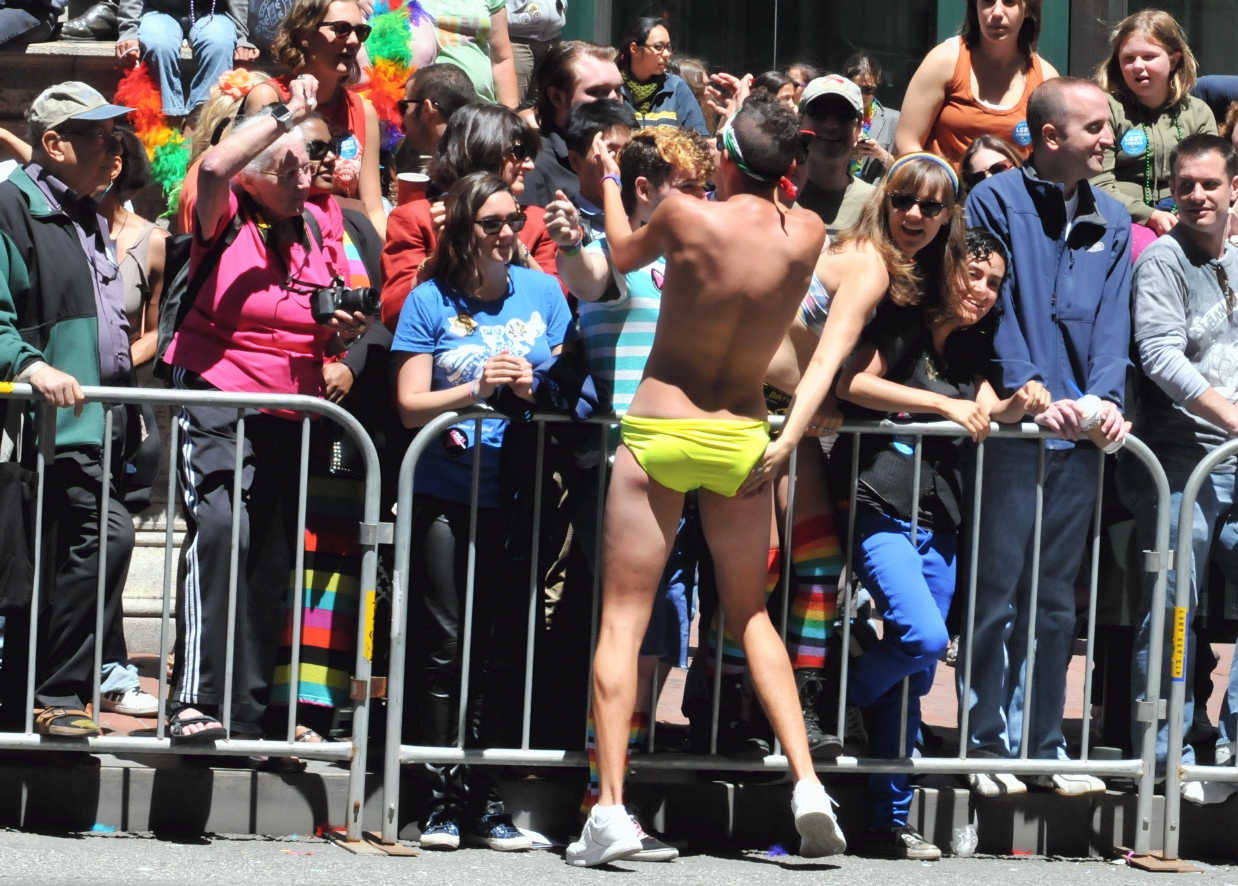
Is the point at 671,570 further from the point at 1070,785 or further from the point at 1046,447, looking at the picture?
the point at 1070,785

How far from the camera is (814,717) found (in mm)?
5727

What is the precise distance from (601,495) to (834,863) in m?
1.36

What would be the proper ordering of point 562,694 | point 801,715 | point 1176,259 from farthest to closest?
point 1176,259 < point 562,694 < point 801,715

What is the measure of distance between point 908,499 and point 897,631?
43 centimetres

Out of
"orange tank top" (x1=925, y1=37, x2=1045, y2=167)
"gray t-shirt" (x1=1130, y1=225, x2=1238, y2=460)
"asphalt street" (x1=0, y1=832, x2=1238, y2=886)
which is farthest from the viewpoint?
"orange tank top" (x1=925, y1=37, x2=1045, y2=167)

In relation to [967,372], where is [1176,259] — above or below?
above

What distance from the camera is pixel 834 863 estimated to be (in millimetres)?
5551

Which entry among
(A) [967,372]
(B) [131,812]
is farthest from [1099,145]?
(B) [131,812]

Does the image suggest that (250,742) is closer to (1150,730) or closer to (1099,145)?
(1150,730)

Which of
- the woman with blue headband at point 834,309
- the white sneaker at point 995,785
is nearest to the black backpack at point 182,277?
the woman with blue headband at point 834,309

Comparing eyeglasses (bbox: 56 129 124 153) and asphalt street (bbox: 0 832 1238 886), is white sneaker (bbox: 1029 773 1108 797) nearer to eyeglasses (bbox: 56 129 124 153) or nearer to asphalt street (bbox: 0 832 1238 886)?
asphalt street (bbox: 0 832 1238 886)

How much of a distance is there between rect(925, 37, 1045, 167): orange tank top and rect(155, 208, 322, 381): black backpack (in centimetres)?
293

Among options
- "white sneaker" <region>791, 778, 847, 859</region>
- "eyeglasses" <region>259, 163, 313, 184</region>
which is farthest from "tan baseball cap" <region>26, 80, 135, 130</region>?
"white sneaker" <region>791, 778, 847, 859</region>

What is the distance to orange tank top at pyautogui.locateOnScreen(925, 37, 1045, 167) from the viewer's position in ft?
24.7
